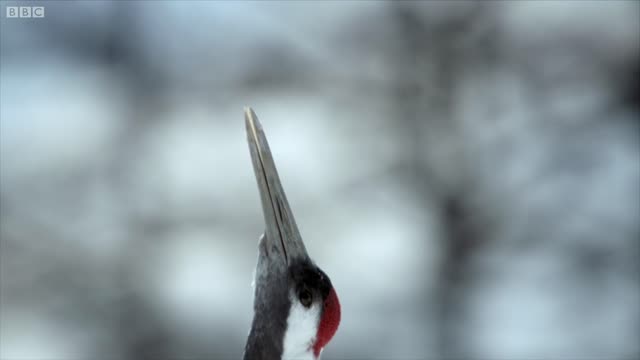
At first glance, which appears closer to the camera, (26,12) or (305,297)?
(305,297)

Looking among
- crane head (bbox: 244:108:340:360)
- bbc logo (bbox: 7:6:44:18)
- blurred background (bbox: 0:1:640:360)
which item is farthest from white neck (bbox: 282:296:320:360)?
bbc logo (bbox: 7:6:44:18)

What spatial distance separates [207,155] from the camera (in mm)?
3416

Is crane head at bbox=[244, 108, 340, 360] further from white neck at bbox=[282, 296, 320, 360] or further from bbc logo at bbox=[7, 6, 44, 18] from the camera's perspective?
bbc logo at bbox=[7, 6, 44, 18]

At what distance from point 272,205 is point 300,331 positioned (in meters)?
0.16

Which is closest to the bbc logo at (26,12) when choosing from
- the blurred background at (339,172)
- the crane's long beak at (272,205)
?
the blurred background at (339,172)

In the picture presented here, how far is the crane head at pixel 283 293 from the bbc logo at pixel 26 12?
2.09 m

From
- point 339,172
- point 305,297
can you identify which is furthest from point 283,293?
point 339,172

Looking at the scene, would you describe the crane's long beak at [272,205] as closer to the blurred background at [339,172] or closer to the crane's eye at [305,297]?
the crane's eye at [305,297]

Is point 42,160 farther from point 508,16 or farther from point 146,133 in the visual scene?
point 508,16

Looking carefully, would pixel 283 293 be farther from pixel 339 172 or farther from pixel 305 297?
pixel 339 172

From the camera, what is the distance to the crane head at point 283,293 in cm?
127

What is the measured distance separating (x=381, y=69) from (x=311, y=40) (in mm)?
270

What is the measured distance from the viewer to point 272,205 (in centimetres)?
133

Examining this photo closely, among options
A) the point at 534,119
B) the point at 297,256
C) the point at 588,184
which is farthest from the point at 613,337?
the point at 297,256
